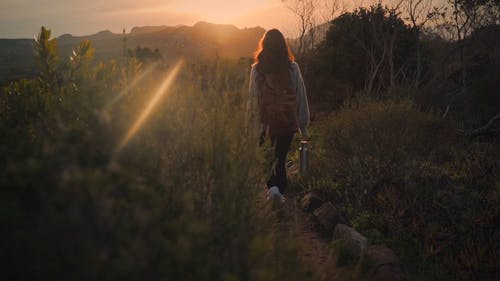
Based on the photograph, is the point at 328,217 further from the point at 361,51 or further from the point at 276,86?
the point at 361,51

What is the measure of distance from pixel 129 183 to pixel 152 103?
93 centimetres

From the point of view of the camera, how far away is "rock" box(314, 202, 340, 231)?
4.64 meters

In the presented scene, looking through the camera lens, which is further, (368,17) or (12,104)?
(368,17)

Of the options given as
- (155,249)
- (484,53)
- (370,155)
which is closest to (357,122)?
(370,155)

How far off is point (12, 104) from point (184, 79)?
3.96ft

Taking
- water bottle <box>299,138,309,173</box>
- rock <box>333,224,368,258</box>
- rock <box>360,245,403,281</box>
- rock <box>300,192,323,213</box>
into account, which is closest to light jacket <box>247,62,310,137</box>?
water bottle <box>299,138,309,173</box>

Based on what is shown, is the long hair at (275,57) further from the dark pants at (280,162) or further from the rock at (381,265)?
the rock at (381,265)

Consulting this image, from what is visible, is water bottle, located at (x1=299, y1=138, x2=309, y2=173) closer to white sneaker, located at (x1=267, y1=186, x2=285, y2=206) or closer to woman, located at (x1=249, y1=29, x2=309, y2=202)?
woman, located at (x1=249, y1=29, x2=309, y2=202)

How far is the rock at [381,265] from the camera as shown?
133 inches

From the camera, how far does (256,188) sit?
274cm

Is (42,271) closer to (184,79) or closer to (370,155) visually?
(184,79)

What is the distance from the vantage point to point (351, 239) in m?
3.92

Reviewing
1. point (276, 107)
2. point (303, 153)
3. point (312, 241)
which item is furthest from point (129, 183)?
point (303, 153)

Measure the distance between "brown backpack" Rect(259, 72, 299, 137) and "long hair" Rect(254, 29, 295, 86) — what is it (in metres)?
0.09
